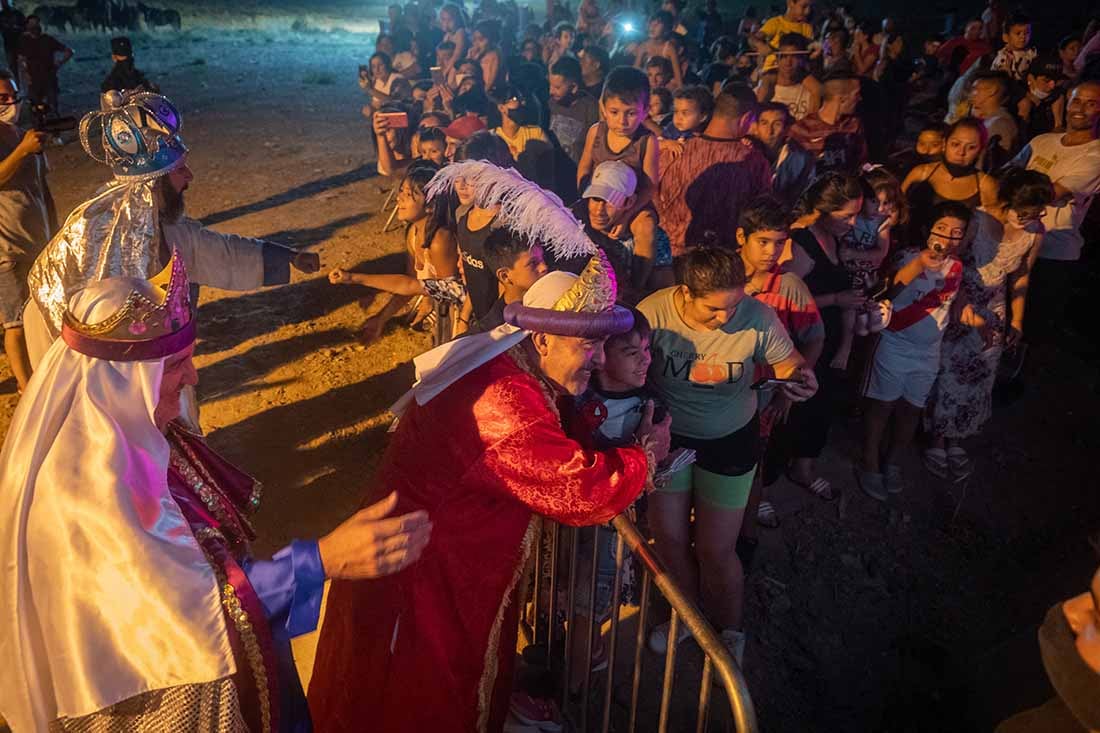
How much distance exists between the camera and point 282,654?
7.71ft

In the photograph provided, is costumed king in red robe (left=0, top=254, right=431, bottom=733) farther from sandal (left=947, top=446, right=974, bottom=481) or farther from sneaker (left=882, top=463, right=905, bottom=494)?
sandal (left=947, top=446, right=974, bottom=481)

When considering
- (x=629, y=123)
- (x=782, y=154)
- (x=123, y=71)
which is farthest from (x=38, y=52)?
(x=782, y=154)

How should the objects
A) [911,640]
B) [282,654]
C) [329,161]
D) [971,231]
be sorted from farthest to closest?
1. [329,161]
2. [971,231]
3. [911,640]
4. [282,654]

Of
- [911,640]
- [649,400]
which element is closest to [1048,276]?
[911,640]

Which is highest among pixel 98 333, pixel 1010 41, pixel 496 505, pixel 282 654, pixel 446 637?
pixel 1010 41

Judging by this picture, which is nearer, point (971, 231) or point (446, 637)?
point (446, 637)

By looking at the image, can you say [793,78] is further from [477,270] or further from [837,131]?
[477,270]

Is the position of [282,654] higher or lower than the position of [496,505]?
lower

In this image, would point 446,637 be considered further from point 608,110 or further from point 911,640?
point 608,110

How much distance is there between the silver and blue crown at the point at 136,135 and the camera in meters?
3.65

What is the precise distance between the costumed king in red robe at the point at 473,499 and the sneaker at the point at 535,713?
1.92ft

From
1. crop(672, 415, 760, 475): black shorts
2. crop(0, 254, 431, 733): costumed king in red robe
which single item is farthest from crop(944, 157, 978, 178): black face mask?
crop(0, 254, 431, 733): costumed king in red robe

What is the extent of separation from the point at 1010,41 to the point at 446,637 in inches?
440

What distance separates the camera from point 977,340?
5277mm
